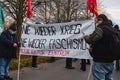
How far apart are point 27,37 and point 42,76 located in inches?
91.5

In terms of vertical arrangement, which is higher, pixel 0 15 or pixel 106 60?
pixel 0 15

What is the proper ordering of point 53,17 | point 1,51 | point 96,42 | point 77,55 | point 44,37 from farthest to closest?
point 53,17 < point 1,51 < point 44,37 < point 77,55 < point 96,42

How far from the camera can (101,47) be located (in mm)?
7969

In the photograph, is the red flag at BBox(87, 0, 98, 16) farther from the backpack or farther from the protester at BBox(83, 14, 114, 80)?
the backpack

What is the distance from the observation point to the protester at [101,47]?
25.9 ft

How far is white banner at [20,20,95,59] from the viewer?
9.95 meters

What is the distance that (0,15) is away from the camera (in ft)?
43.6

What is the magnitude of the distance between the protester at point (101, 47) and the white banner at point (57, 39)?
1.65 metres

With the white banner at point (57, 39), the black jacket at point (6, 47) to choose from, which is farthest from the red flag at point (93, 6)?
the black jacket at point (6, 47)

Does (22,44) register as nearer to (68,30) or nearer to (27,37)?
(27,37)

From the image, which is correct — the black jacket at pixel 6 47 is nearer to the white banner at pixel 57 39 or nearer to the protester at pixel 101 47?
the white banner at pixel 57 39

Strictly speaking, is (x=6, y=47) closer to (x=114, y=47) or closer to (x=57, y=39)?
(x=57, y=39)

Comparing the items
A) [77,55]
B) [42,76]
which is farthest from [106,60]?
[42,76]

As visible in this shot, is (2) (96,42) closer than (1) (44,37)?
Yes
